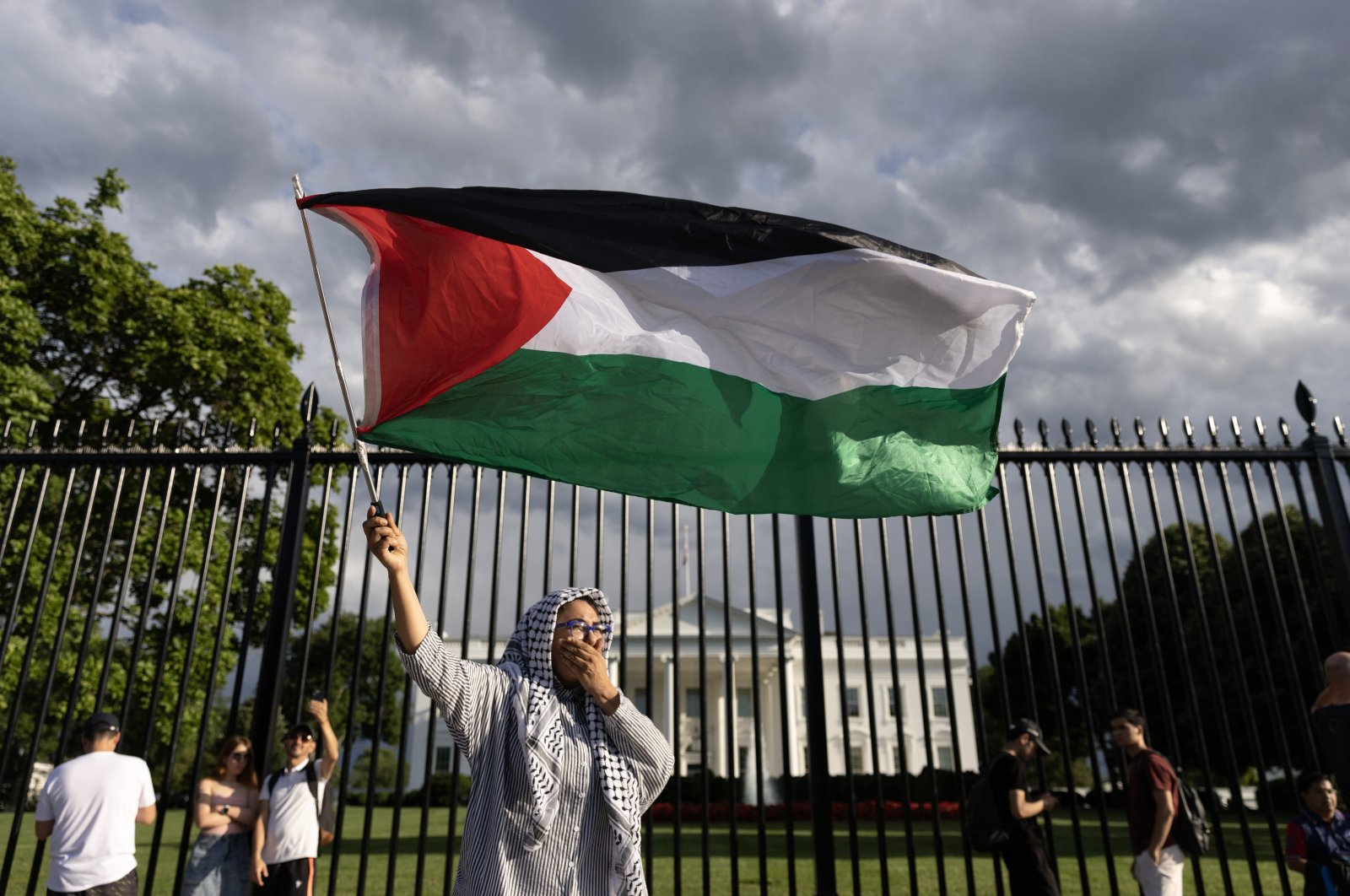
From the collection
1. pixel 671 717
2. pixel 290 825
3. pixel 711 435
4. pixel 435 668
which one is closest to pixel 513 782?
pixel 435 668

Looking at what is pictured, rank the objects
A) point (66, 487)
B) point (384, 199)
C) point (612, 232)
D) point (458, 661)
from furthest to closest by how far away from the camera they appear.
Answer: point (66, 487) → point (612, 232) → point (384, 199) → point (458, 661)

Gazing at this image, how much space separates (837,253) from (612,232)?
105 cm

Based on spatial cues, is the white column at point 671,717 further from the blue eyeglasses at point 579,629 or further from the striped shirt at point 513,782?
the blue eyeglasses at point 579,629

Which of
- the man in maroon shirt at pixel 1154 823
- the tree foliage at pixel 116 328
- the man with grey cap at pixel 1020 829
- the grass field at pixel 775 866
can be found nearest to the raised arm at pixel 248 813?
the grass field at pixel 775 866

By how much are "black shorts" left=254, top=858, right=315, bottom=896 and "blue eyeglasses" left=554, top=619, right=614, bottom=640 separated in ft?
11.9

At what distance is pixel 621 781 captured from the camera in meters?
2.94

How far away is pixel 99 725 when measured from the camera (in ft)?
18.4

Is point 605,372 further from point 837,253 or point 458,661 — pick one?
point 458,661

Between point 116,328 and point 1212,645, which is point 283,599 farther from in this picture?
point 116,328

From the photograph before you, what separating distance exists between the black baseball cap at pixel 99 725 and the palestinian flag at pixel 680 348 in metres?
3.06

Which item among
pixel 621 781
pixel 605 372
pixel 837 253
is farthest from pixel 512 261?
pixel 621 781

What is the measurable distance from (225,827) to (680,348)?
162 inches

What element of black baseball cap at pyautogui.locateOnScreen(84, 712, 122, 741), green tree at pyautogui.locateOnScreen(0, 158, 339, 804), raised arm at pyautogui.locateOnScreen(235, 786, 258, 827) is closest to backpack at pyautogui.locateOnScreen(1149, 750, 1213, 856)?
raised arm at pyautogui.locateOnScreen(235, 786, 258, 827)

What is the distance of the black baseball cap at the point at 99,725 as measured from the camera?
18.4ft
